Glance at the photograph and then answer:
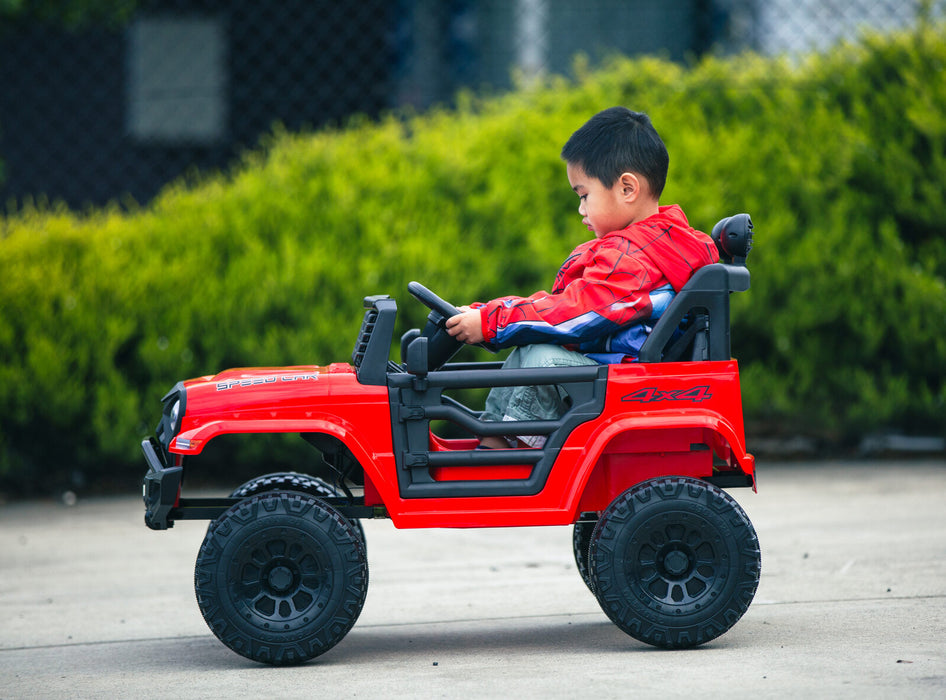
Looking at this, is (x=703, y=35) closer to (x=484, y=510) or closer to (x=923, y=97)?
(x=923, y=97)

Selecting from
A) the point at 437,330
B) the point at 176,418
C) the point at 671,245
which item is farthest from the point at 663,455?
the point at 176,418

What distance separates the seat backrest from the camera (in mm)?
3404

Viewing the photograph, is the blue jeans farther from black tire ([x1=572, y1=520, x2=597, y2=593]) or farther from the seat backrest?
black tire ([x1=572, y1=520, x2=597, y2=593])

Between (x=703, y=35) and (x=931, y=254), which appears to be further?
(x=703, y=35)

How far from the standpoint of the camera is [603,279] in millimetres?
3385

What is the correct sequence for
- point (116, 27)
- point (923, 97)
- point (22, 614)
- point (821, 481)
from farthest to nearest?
point (116, 27), point (923, 97), point (821, 481), point (22, 614)

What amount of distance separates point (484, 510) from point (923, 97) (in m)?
4.78

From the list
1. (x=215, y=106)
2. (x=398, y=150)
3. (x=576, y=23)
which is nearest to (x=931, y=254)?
(x=398, y=150)

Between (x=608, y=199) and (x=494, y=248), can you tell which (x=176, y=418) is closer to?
(x=608, y=199)

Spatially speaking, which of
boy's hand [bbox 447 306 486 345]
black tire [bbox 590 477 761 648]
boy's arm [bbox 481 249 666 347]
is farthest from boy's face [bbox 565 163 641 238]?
black tire [bbox 590 477 761 648]

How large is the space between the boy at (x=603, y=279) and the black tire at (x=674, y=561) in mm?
377

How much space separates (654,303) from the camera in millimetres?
3475

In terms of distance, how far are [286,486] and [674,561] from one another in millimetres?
1156

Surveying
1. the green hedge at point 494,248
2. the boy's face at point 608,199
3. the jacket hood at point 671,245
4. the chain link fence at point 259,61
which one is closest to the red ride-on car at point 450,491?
the jacket hood at point 671,245
